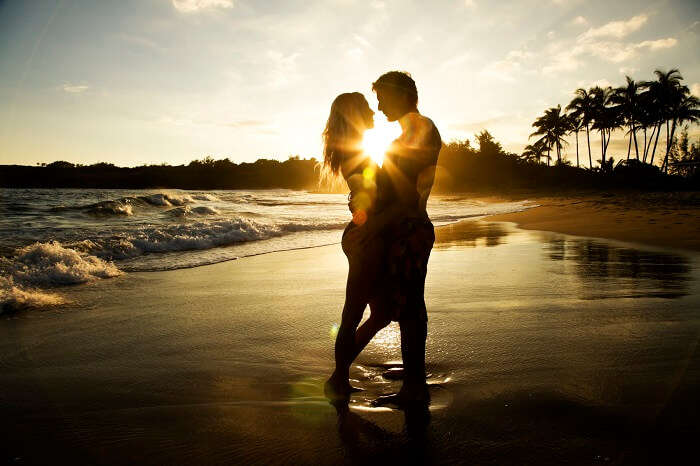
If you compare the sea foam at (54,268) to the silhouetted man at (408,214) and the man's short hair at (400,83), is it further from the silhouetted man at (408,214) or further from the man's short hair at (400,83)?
the man's short hair at (400,83)

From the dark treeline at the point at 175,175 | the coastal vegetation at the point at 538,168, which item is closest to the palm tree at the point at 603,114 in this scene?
the coastal vegetation at the point at 538,168

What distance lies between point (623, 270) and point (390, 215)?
4690 millimetres

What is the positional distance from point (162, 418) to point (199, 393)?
308mm

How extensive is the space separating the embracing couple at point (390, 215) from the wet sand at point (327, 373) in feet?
1.00

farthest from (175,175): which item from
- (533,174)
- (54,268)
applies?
(54,268)

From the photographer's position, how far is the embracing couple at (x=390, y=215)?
222 cm

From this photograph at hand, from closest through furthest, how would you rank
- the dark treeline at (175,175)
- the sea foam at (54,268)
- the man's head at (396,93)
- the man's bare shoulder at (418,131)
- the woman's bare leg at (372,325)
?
the man's bare shoulder at (418,131) → the man's head at (396,93) → the woman's bare leg at (372,325) → the sea foam at (54,268) → the dark treeline at (175,175)

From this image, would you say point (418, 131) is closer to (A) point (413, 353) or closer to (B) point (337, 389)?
(A) point (413, 353)

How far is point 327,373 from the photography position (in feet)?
8.78

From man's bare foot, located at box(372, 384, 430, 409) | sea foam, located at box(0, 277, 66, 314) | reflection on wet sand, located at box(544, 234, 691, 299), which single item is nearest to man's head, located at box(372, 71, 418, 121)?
man's bare foot, located at box(372, 384, 430, 409)

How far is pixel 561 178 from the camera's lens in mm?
42219

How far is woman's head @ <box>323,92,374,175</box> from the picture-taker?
7.43ft

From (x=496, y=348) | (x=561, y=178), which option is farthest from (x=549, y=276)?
(x=561, y=178)

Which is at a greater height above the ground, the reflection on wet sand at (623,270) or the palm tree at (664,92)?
the palm tree at (664,92)
